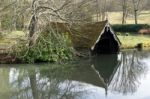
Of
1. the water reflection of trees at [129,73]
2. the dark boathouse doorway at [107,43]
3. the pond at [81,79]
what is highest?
the dark boathouse doorway at [107,43]

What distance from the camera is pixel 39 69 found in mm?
27062

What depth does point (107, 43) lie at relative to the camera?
3625 cm

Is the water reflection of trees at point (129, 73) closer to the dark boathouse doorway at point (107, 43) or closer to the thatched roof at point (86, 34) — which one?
the dark boathouse doorway at point (107, 43)

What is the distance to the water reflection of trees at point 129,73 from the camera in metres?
21.5

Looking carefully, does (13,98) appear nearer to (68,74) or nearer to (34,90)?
(34,90)

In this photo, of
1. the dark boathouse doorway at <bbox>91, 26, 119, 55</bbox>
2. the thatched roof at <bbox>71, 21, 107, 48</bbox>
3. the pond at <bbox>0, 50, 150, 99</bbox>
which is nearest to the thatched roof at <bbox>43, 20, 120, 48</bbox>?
the thatched roof at <bbox>71, 21, 107, 48</bbox>

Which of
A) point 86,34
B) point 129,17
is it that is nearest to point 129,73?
point 86,34

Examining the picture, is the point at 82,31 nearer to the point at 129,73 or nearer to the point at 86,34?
the point at 86,34

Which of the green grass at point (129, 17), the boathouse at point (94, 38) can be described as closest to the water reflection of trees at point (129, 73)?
the boathouse at point (94, 38)

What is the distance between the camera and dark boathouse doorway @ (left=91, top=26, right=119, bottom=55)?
114 feet

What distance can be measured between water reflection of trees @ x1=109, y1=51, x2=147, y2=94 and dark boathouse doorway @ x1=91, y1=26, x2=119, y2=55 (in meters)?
1.09

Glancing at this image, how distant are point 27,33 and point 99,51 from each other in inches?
326

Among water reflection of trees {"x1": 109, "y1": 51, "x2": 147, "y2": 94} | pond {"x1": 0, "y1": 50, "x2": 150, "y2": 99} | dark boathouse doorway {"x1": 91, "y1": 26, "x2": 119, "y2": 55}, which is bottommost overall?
water reflection of trees {"x1": 109, "y1": 51, "x2": 147, "y2": 94}

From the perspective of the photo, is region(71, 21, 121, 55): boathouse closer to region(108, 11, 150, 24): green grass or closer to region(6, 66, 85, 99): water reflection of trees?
region(6, 66, 85, 99): water reflection of trees
